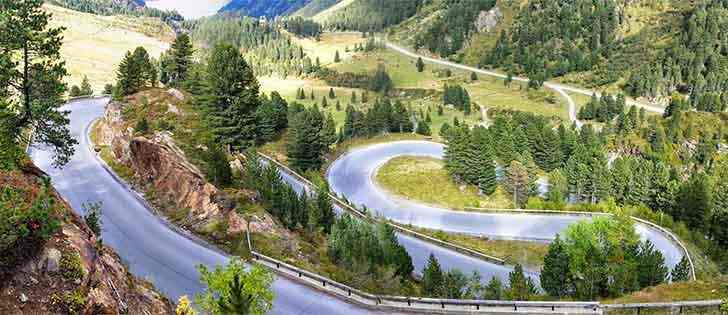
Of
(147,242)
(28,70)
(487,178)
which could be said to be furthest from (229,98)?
(487,178)

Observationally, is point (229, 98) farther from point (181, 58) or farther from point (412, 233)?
point (412, 233)

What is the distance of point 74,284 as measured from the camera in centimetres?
2167

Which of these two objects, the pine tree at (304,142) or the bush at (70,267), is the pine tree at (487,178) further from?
the bush at (70,267)

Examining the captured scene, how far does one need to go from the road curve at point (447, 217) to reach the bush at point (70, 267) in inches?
2028

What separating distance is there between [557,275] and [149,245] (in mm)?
32555

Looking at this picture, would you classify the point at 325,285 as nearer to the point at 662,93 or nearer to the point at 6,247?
the point at 6,247

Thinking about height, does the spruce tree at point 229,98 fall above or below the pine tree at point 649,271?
above

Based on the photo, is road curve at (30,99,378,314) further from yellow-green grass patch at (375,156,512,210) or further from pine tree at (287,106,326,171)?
yellow-green grass patch at (375,156,512,210)

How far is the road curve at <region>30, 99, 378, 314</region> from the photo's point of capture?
34344mm

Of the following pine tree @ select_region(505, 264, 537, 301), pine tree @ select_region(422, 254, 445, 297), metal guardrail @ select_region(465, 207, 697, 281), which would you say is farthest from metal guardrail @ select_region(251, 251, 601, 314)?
metal guardrail @ select_region(465, 207, 697, 281)

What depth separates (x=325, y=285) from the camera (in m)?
36.2

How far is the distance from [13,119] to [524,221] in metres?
57.3

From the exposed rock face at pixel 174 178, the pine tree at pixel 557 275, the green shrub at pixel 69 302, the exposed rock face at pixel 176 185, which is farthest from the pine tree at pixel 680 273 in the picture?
the green shrub at pixel 69 302

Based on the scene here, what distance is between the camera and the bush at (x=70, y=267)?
2175 cm
